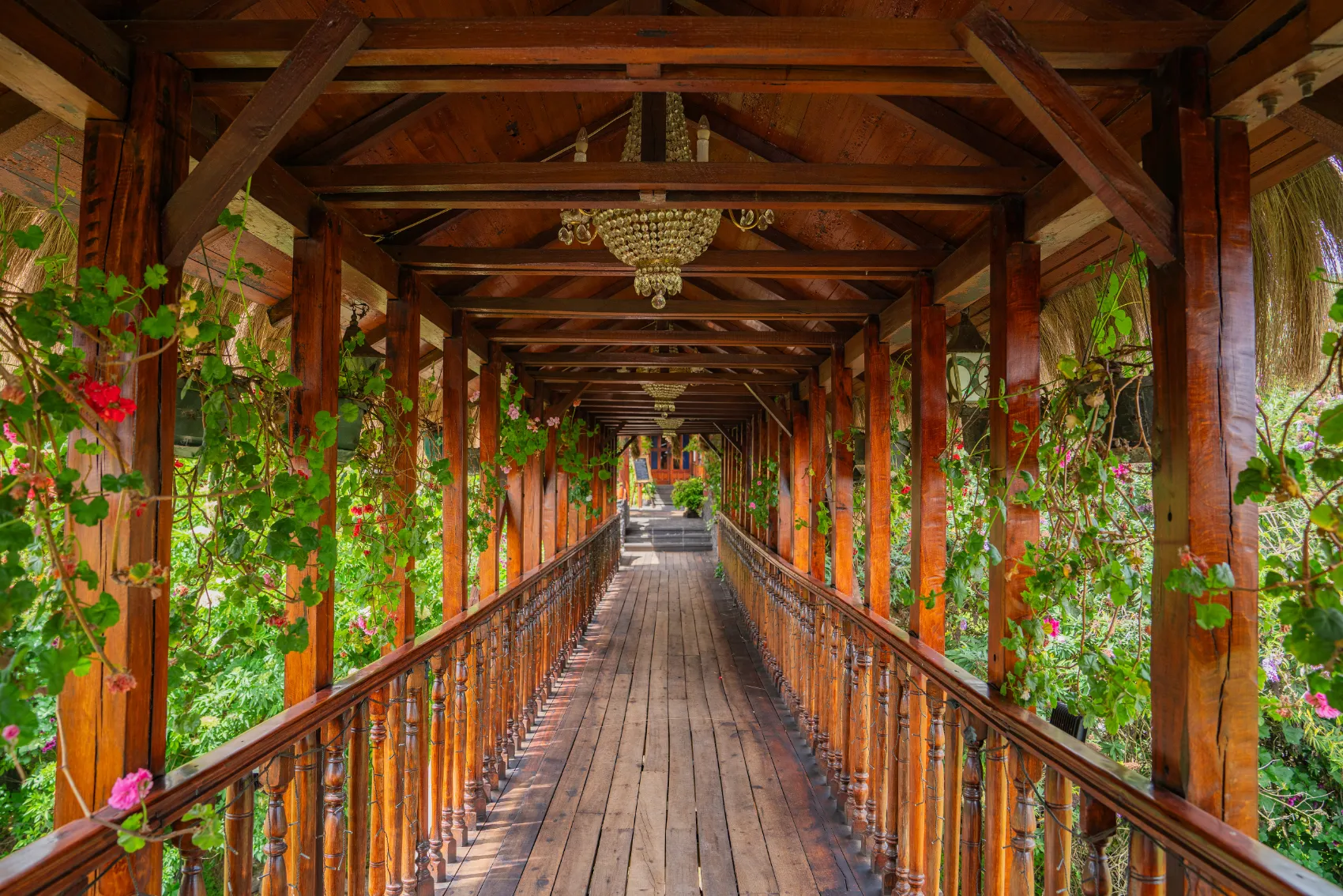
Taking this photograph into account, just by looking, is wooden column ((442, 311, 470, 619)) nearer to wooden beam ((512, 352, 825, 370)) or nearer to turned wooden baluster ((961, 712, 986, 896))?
wooden beam ((512, 352, 825, 370))

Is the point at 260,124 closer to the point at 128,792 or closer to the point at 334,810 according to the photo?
the point at 128,792

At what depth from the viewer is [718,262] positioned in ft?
10.4

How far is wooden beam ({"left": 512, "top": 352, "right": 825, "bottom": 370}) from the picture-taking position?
207 inches

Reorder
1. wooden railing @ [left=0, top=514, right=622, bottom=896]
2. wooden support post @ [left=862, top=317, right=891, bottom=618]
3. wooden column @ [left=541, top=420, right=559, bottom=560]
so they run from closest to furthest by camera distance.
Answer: wooden railing @ [left=0, top=514, right=622, bottom=896] < wooden support post @ [left=862, top=317, right=891, bottom=618] < wooden column @ [left=541, top=420, right=559, bottom=560]

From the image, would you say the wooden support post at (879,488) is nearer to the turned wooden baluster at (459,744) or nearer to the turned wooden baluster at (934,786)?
the turned wooden baluster at (934,786)

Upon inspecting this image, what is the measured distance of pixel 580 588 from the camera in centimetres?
723

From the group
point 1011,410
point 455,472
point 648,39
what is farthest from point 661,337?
point 648,39

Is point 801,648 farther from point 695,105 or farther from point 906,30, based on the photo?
point 906,30

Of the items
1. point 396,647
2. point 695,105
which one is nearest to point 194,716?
point 396,647

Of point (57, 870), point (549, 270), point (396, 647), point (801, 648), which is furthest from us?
point (801, 648)

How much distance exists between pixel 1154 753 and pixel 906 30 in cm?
167

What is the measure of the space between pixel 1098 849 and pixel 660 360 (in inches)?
164

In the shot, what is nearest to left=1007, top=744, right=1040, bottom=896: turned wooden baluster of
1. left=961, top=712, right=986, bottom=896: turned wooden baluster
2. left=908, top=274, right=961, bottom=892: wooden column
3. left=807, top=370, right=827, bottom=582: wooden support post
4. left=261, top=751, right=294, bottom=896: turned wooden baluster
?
left=961, top=712, right=986, bottom=896: turned wooden baluster

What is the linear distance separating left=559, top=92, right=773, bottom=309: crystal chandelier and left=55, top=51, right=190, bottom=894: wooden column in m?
1.12
